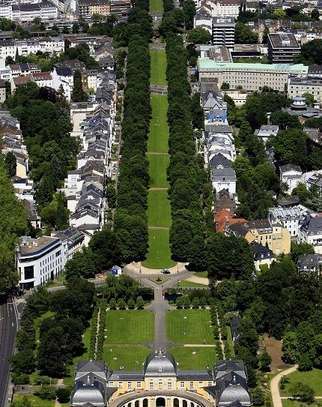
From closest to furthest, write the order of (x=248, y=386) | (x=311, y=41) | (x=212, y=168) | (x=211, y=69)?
(x=248, y=386) < (x=212, y=168) < (x=211, y=69) < (x=311, y=41)

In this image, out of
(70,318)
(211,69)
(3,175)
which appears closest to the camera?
(70,318)

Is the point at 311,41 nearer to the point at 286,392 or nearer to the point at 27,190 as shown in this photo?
the point at 27,190

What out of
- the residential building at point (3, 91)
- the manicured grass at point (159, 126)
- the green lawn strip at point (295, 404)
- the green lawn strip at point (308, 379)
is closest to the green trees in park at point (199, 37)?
the manicured grass at point (159, 126)

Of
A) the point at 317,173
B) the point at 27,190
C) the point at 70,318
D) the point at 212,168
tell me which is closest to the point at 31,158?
the point at 27,190

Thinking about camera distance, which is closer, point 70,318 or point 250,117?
point 70,318

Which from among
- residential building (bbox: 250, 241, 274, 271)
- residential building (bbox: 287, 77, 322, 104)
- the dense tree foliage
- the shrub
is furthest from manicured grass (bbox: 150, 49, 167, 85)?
the shrub

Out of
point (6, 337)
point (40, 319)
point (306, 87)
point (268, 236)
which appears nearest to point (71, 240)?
point (40, 319)

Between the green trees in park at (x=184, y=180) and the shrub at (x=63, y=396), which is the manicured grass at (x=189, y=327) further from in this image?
the shrub at (x=63, y=396)

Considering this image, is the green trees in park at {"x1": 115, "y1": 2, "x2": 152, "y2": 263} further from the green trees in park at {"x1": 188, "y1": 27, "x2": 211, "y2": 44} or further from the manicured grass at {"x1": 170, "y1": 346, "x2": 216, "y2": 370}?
the manicured grass at {"x1": 170, "y1": 346, "x2": 216, "y2": 370}
